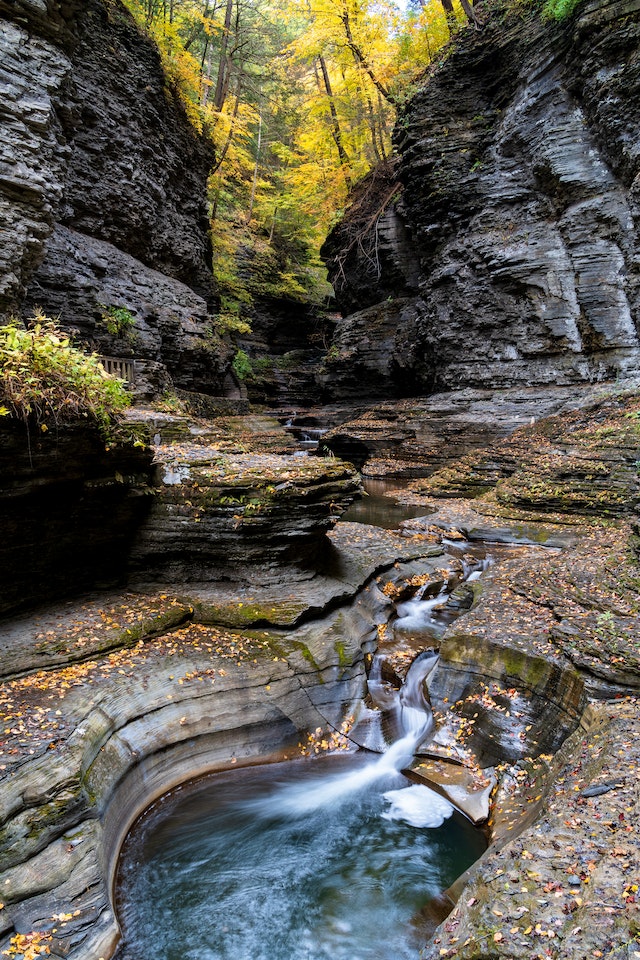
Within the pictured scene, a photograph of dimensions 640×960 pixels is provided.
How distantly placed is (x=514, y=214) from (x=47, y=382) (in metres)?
17.9

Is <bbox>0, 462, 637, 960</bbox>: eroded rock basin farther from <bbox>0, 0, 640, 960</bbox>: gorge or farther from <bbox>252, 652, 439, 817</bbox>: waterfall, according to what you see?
<bbox>252, 652, 439, 817</bbox>: waterfall

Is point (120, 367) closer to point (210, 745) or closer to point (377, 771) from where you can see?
point (210, 745)

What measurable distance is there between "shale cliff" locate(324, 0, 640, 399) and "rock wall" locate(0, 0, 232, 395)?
8546mm

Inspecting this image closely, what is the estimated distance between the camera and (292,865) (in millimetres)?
4867

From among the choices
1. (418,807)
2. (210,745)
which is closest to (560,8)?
(418,807)

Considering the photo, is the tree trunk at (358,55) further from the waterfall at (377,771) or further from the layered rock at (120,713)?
the waterfall at (377,771)

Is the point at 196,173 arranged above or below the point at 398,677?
above

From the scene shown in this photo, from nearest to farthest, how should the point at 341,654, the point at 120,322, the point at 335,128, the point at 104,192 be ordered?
1. the point at 341,654
2. the point at 120,322
3. the point at 104,192
4. the point at 335,128

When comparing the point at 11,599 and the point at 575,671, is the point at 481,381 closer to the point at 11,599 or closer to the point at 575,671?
the point at 575,671

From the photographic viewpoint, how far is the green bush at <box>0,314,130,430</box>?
5.42 meters

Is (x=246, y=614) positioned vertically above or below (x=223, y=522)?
below

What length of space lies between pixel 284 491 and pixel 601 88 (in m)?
16.0

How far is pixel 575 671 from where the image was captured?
5.60 metres

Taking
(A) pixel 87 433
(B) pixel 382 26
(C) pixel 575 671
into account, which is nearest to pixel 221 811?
(C) pixel 575 671
